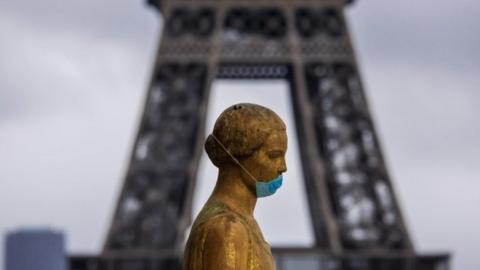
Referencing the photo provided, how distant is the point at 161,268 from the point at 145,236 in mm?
1499

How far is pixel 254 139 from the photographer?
6797 millimetres

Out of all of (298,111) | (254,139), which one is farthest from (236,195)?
(298,111)

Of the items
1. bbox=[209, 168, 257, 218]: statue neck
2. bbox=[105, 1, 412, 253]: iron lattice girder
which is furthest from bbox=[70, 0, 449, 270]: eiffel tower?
bbox=[209, 168, 257, 218]: statue neck

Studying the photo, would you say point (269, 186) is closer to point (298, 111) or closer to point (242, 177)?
point (242, 177)

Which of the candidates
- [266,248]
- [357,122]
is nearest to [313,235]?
[357,122]

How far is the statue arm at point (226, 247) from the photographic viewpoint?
659 centimetres

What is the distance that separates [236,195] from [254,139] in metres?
0.21

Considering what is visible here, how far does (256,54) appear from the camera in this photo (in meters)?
64.2

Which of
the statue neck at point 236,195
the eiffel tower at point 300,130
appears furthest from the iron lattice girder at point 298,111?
the statue neck at point 236,195

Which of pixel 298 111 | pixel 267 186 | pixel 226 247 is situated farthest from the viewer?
pixel 298 111

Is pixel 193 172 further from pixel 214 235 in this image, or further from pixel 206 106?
pixel 214 235

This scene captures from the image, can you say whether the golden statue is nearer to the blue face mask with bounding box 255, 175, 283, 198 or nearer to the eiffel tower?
the blue face mask with bounding box 255, 175, 283, 198

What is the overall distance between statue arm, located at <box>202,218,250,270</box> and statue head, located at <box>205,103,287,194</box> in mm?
234

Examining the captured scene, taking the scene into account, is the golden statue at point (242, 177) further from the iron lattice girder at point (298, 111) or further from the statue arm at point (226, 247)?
the iron lattice girder at point (298, 111)
